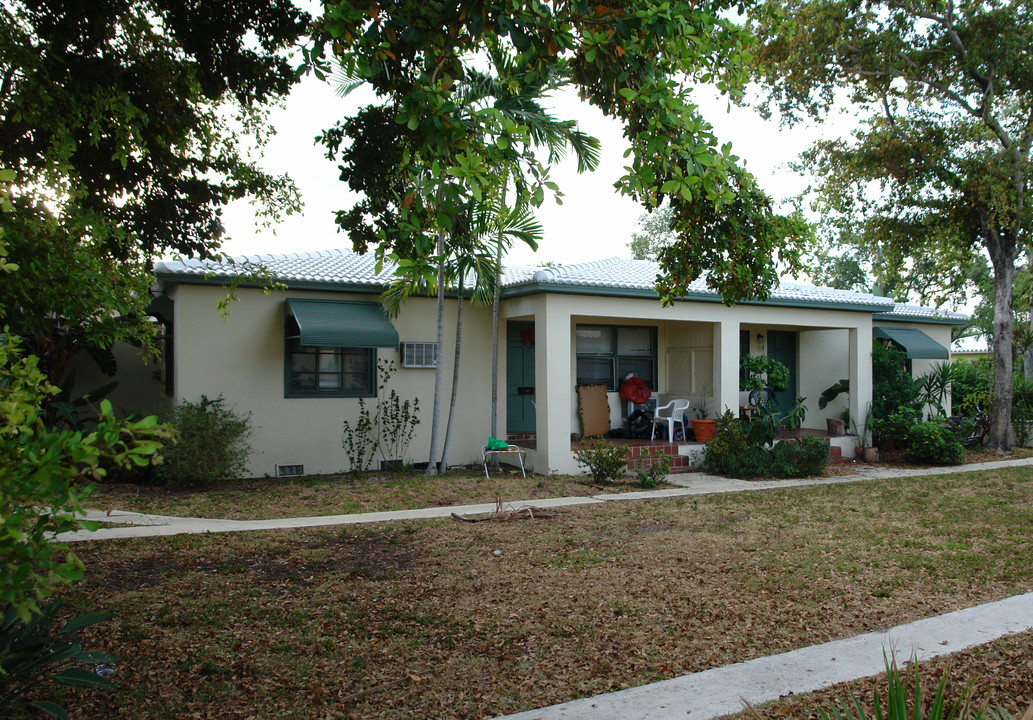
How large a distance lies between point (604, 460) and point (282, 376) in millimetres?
5250

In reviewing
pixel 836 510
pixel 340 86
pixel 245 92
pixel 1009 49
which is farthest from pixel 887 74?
pixel 245 92

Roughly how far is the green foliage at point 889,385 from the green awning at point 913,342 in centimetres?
71

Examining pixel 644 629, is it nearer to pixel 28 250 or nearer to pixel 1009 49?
pixel 28 250

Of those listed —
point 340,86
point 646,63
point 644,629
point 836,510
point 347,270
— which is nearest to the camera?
point 644,629

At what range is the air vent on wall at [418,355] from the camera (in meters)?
12.8

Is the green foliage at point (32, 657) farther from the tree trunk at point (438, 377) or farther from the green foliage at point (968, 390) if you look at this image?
the green foliage at point (968, 390)

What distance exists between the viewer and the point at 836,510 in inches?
365

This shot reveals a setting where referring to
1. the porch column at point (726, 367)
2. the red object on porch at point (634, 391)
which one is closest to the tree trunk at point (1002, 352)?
the porch column at point (726, 367)

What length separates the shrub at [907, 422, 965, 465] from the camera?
13797 mm

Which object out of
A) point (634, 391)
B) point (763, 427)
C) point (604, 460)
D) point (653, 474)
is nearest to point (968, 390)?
point (763, 427)

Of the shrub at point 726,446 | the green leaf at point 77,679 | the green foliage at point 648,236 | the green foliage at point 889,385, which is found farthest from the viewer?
the green foliage at point 648,236

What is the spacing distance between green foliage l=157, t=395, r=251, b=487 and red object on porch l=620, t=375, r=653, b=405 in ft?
24.5

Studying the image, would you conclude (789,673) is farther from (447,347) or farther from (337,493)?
(447,347)

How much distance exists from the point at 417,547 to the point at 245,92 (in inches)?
198
